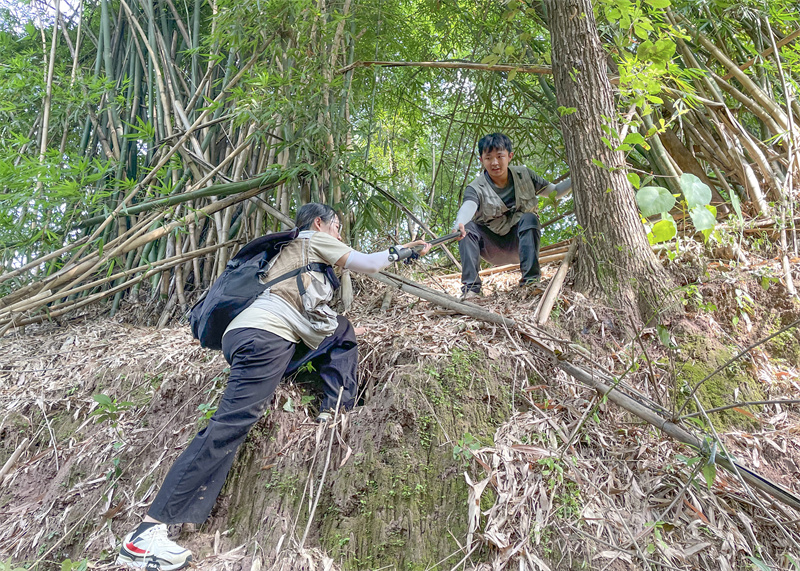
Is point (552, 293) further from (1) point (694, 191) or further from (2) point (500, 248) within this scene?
(1) point (694, 191)

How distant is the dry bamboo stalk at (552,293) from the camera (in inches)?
91.1

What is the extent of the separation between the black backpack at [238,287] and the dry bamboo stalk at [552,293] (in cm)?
99

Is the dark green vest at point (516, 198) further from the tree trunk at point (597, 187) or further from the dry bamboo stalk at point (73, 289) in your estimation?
the dry bamboo stalk at point (73, 289)

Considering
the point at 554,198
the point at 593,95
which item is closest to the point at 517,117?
the point at 554,198

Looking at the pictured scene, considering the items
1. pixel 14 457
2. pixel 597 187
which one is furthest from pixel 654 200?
pixel 14 457

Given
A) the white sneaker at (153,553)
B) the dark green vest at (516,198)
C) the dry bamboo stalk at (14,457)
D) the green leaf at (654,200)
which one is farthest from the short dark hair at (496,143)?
the dry bamboo stalk at (14,457)

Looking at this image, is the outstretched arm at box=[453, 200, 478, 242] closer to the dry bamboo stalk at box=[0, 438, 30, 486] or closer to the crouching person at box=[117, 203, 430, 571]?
A: the crouching person at box=[117, 203, 430, 571]

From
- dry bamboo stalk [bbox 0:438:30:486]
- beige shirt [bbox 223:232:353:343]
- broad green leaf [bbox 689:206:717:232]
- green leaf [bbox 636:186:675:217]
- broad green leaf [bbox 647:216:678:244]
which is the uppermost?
green leaf [bbox 636:186:675:217]

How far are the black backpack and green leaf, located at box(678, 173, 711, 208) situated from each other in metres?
1.37

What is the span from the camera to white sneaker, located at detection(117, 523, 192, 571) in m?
1.67

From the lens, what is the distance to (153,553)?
168 centimetres

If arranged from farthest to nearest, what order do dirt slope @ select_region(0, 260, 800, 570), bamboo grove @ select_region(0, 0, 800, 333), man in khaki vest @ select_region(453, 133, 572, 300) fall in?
man in khaki vest @ select_region(453, 133, 572, 300) < bamboo grove @ select_region(0, 0, 800, 333) < dirt slope @ select_region(0, 260, 800, 570)

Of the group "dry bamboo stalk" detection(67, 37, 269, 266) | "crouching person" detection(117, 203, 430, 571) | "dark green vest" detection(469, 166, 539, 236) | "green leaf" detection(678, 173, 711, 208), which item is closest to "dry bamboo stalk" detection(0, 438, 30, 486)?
"dry bamboo stalk" detection(67, 37, 269, 266)

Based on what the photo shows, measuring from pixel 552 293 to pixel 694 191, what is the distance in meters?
0.95
